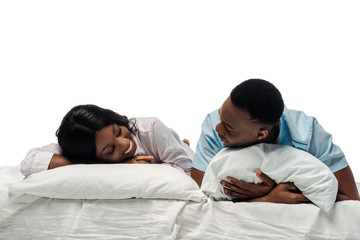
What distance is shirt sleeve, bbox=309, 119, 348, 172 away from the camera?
1610 millimetres

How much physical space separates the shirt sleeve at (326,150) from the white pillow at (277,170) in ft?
0.44

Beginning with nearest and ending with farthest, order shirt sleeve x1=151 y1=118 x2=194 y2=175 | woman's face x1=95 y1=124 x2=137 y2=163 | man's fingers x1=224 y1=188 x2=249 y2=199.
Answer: man's fingers x1=224 y1=188 x2=249 y2=199 → woman's face x1=95 y1=124 x2=137 y2=163 → shirt sleeve x1=151 y1=118 x2=194 y2=175

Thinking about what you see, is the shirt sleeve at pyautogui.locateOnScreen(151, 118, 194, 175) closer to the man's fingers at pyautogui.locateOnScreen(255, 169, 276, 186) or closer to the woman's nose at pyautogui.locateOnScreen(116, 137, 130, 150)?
the woman's nose at pyautogui.locateOnScreen(116, 137, 130, 150)

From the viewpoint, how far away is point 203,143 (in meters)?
1.75

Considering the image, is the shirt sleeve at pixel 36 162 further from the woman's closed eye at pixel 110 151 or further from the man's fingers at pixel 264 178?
the man's fingers at pixel 264 178

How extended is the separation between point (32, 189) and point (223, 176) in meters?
0.62

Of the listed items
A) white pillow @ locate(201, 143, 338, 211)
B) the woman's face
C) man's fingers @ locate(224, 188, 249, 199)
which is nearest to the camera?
white pillow @ locate(201, 143, 338, 211)

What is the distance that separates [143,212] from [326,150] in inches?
26.1

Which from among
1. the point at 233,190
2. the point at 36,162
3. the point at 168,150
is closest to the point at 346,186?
the point at 233,190

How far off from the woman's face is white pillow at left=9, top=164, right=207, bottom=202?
0.14 m

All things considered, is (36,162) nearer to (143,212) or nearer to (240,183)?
(143,212)

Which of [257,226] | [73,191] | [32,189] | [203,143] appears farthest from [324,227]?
[32,189]

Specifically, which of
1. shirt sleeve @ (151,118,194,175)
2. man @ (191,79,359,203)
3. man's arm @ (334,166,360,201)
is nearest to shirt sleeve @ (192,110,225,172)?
man @ (191,79,359,203)

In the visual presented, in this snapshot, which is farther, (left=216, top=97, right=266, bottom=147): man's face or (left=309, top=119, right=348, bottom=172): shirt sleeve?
(left=309, top=119, right=348, bottom=172): shirt sleeve
